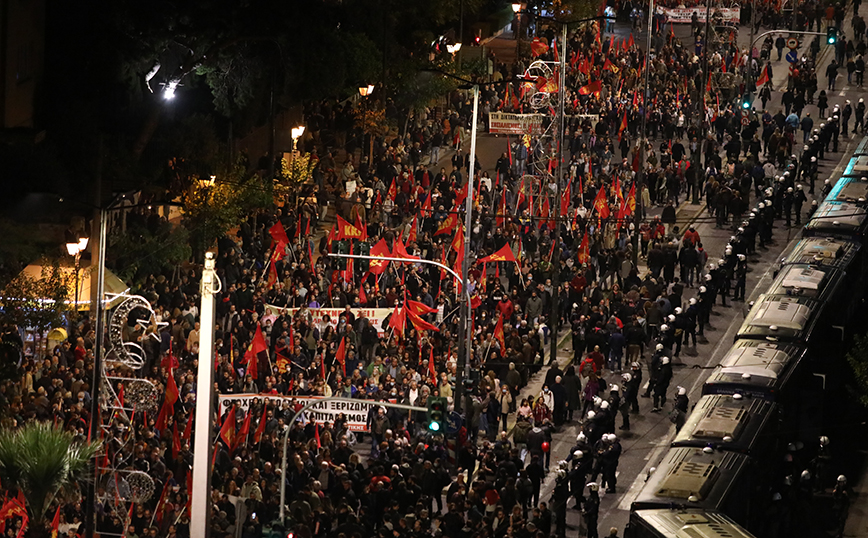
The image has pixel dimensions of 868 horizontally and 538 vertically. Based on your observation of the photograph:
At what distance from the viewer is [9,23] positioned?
44.7 m

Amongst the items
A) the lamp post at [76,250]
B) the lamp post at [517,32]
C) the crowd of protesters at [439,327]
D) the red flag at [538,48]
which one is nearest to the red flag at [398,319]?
the crowd of protesters at [439,327]

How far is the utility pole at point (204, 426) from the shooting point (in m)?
19.1

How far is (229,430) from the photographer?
33.0 meters

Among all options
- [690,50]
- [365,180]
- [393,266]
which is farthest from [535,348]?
[690,50]

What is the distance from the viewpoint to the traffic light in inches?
1113

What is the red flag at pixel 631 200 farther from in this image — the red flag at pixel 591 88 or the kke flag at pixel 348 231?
the red flag at pixel 591 88

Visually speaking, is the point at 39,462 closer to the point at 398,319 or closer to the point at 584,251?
the point at 398,319

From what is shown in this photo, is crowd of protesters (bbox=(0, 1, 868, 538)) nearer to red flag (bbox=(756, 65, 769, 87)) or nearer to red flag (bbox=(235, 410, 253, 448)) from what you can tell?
red flag (bbox=(235, 410, 253, 448))

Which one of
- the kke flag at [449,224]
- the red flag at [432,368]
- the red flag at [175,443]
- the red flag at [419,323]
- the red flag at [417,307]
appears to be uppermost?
the kke flag at [449,224]

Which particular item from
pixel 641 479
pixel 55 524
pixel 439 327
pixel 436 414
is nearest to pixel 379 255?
pixel 439 327

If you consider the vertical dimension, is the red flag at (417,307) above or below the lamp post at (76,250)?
below

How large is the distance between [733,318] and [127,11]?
16.5 meters

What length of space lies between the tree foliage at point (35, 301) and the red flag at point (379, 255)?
665cm

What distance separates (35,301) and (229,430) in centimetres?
767
